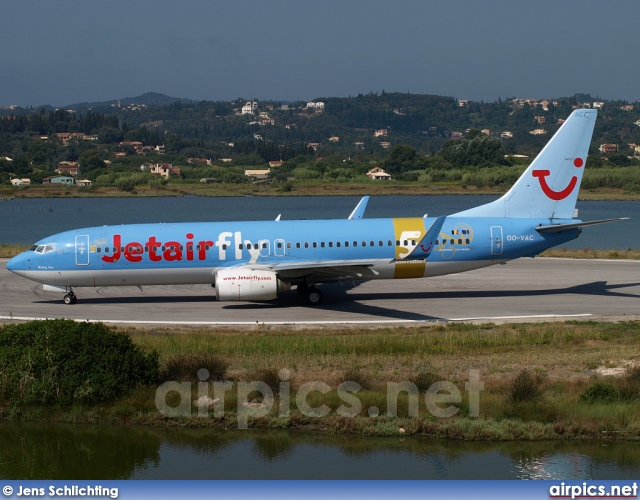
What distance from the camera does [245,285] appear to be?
122 feet

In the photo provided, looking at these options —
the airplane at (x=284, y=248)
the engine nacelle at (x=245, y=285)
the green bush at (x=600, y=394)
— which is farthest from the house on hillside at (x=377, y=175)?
the green bush at (x=600, y=394)

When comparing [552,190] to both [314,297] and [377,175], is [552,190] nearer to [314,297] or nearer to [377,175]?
[314,297]

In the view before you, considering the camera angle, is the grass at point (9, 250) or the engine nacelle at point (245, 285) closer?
the engine nacelle at point (245, 285)

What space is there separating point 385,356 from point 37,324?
35.4 ft

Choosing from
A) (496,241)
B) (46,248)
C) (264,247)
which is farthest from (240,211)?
(496,241)

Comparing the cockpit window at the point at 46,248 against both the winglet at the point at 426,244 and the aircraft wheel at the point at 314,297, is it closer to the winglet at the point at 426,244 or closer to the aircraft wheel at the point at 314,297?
the aircraft wheel at the point at 314,297

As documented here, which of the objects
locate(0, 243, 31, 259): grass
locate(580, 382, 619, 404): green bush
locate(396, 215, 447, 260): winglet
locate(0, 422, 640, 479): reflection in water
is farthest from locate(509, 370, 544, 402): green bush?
locate(0, 243, 31, 259): grass

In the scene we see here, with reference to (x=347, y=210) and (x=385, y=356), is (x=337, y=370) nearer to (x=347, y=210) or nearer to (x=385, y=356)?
(x=385, y=356)

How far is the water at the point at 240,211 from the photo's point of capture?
319 ft

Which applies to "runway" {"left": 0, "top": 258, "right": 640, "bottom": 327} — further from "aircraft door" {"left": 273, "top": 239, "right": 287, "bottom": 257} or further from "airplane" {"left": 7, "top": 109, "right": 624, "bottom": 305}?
"aircraft door" {"left": 273, "top": 239, "right": 287, "bottom": 257}

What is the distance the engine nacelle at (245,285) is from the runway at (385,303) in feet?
2.83

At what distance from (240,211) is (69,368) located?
340 ft

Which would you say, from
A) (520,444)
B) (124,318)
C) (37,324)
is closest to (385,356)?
(520,444)

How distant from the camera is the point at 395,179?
177125 millimetres
